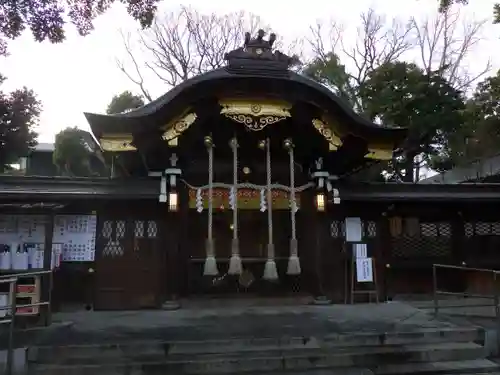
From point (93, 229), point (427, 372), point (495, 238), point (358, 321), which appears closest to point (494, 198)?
point (495, 238)

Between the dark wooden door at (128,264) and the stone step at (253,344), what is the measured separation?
2.95 m

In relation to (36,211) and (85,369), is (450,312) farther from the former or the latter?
(36,211)

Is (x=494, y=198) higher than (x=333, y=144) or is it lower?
lower

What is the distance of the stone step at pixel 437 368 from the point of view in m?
5.80

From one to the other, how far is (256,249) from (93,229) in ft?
11.3

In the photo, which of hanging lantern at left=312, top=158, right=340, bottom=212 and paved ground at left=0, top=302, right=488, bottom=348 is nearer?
paved ground at left=0, top=302, right=488, bottom=348

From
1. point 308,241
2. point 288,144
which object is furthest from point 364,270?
point 288,144

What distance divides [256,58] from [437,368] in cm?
596

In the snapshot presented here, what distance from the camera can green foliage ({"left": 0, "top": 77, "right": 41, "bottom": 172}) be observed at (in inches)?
731

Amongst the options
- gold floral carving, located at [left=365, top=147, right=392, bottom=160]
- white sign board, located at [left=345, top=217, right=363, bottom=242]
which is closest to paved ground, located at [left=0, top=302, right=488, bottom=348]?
white sign board, located at [left=345, top=217, right=363, bottom=242]

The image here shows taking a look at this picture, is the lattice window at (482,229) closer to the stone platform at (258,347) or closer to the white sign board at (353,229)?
the white sign board at (353,229)

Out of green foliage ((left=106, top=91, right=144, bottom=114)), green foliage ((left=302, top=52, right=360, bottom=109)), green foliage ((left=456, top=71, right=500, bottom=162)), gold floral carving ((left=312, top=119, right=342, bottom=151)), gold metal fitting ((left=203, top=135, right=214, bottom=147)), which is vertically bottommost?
gold metal fitting ((left=203, top=135, right=214, bottom=147))

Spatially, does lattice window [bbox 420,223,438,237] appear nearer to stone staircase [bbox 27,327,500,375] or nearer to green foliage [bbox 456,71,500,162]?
stone staircase [bbox 27,327,500,375]

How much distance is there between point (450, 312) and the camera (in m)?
8.65
